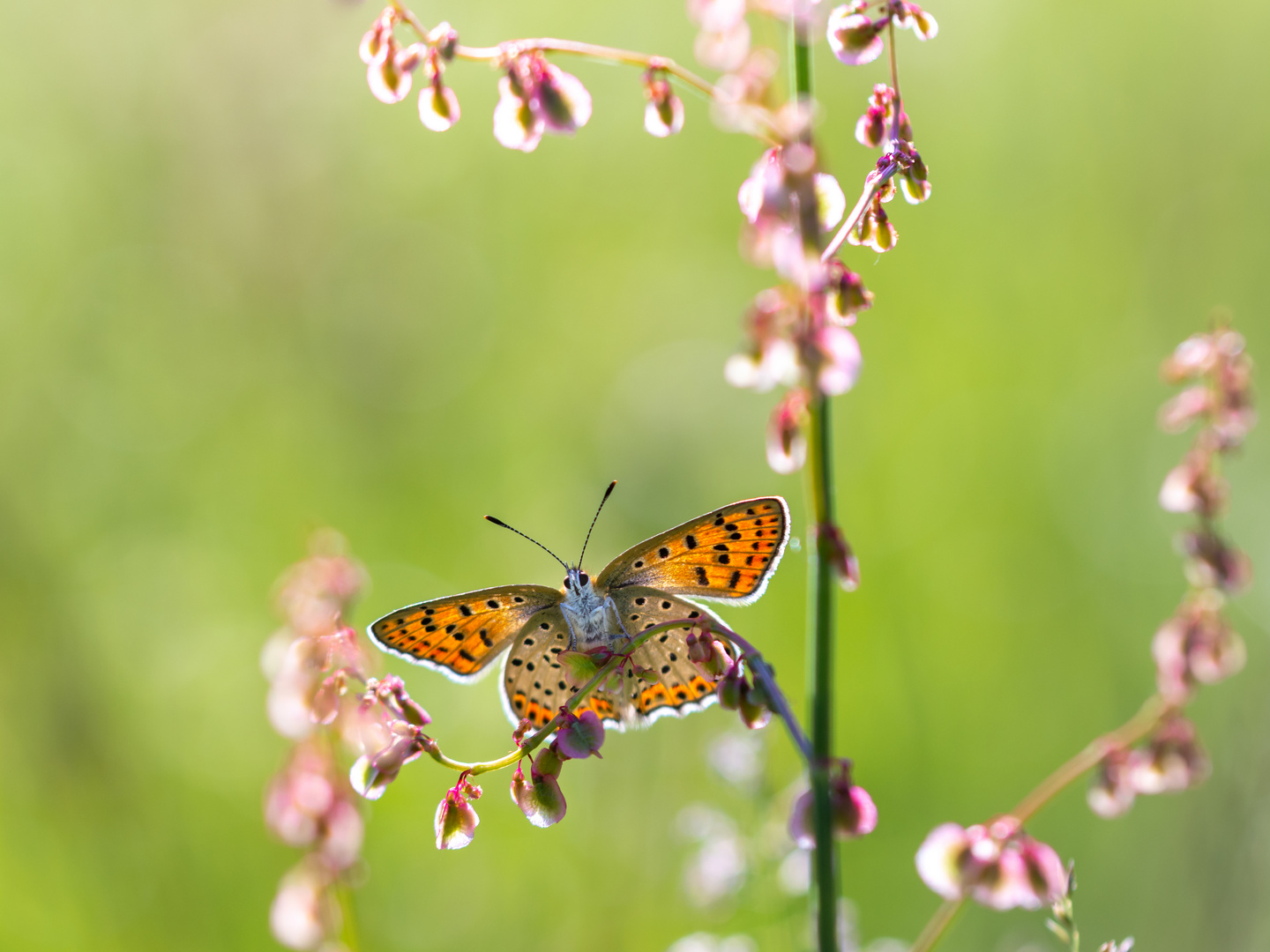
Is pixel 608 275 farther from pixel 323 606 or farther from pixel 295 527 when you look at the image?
pixel 323 606

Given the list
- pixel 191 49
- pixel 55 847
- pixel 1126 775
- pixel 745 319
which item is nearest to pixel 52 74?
pixel 191 49

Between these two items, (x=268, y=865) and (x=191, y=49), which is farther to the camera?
(x=191, y=49)

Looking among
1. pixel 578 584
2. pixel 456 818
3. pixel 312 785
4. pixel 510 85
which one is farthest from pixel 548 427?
pixel 456 818

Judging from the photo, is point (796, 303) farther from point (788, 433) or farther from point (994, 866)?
point (994, 866)

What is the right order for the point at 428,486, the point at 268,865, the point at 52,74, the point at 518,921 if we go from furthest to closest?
the point at 52,74 < the point at 428,486 < the point at 268,865 < the point at 518,921

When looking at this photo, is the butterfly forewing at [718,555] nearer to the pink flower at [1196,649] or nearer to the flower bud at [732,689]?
the flower bud at [732,689]

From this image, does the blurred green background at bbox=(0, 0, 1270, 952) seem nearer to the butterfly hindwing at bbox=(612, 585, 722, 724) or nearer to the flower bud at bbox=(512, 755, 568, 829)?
the butterfly hindwing at bbox=(612, 585, 722, 724)
